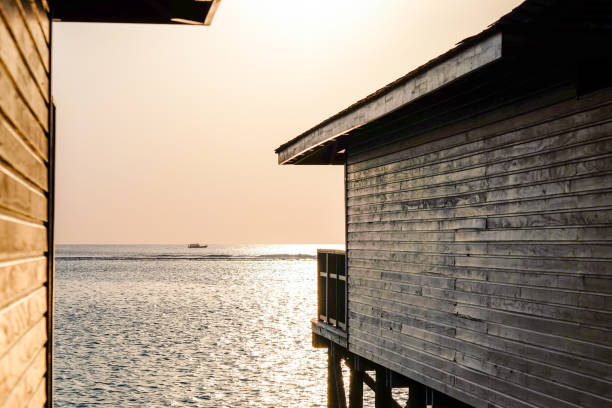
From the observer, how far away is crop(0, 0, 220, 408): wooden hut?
2.97 m

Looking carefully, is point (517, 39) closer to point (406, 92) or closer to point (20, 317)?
point (406, 92)

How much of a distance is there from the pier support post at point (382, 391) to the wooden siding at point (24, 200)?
783 centimetres

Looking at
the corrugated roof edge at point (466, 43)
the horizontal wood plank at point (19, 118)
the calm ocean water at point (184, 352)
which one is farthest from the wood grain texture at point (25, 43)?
the calm ocean water at point (184, 352)

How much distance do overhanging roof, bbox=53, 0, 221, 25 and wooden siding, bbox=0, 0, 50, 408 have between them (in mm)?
1068

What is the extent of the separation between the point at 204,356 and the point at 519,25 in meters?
29.4

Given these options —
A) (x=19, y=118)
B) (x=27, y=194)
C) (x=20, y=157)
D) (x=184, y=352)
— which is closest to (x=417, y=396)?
(x=27, y=194)

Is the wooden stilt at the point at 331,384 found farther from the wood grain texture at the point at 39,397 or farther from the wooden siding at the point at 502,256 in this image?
the wood grain texture at the point at 39,397

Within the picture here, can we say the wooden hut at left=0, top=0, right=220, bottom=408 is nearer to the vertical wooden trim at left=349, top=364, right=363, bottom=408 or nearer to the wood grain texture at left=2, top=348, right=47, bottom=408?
the wood grain texture at left=2, top=348, right=47, bottom=408

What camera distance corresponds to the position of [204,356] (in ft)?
108

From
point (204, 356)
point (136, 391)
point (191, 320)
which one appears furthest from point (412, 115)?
point (191, 320)

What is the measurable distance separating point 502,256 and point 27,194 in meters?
5.31

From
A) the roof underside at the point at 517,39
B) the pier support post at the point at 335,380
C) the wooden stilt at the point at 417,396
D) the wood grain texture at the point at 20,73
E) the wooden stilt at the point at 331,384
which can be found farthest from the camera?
the wooden stilt at the point at 331,384

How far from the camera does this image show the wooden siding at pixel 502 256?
5945mm

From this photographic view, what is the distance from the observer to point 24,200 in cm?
355
